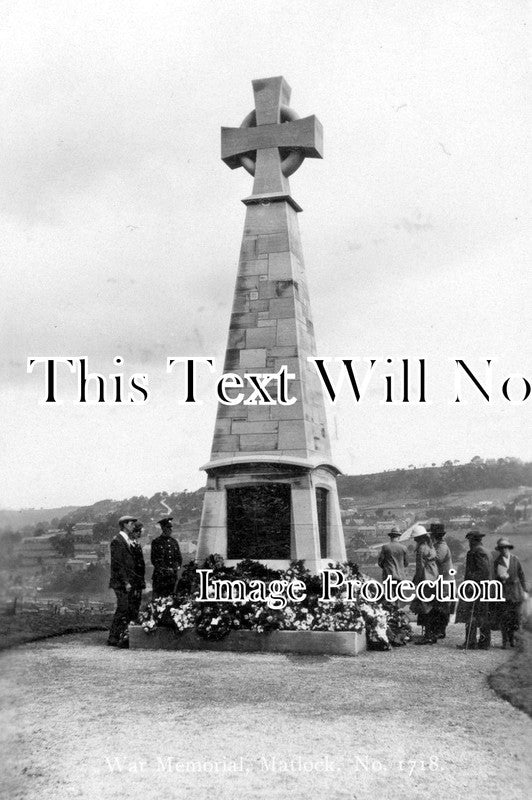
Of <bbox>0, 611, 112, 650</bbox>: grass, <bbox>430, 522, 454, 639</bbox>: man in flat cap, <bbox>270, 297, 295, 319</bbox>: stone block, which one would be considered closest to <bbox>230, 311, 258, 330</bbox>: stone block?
<bbox>270, 297, 295, 319</bbox>: stone block

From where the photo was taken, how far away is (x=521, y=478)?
1389cm

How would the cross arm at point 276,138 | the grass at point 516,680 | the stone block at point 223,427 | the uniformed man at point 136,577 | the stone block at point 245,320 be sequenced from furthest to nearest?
the cross arm at point 276,138 < the stone block at point 245,320 < the stone block at point 223,427 < the uniformed man at point 136,577 < the grass at point 516,680

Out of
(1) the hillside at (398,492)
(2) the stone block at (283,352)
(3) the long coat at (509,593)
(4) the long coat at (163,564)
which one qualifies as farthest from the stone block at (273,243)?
(3) the long coat at (509,593)

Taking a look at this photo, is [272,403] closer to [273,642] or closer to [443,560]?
[443,560]

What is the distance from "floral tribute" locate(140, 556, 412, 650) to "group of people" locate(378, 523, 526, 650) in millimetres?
524

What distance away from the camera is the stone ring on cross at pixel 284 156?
41.1 ft

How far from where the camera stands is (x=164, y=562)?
35.1ft

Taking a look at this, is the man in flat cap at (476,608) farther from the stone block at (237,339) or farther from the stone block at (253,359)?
the stone block at (237,339)

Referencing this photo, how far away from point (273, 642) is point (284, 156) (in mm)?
7209

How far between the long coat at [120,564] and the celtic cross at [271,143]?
547cm

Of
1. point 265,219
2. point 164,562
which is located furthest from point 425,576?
point 265,219

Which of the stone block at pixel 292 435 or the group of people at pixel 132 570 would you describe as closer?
the group of people at pixel 132 570

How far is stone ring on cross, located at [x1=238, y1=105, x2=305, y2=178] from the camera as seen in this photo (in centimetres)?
1252

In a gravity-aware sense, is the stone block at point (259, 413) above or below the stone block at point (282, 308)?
below
